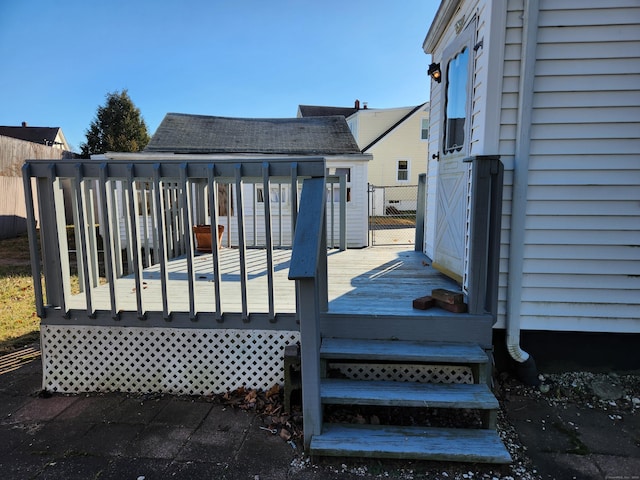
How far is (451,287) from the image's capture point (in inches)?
122

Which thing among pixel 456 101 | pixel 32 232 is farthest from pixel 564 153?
pixel 32 232

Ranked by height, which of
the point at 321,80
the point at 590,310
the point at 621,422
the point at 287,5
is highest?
the point at 321,80

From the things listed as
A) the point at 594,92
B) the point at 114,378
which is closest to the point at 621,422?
the point at 594,92

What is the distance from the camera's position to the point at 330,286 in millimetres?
3256

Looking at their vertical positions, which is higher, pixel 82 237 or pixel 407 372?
pixel 82 237

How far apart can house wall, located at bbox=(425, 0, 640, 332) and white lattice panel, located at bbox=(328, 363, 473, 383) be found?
1.98 feet

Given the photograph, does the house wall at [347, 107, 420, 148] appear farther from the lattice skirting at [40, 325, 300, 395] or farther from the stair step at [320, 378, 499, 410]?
the stair step at [320, 378, 499, 410]

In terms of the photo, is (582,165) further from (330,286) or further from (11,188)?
(11,188)

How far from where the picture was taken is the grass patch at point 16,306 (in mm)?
3812

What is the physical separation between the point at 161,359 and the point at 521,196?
9.20 feet

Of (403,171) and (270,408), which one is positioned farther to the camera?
(403,171)

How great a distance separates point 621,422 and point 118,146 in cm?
2150

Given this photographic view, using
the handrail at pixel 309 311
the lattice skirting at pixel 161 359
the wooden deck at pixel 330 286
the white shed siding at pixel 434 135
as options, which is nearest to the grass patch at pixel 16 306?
the wooden deck at pixel 330 286

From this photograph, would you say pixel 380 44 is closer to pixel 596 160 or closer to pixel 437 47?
pixel 437 47
